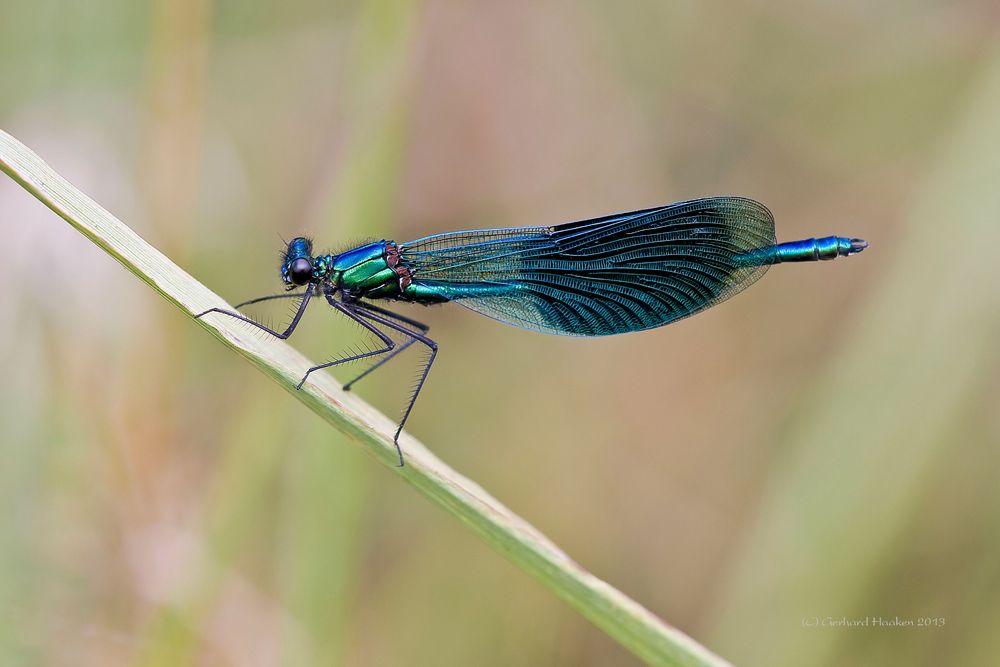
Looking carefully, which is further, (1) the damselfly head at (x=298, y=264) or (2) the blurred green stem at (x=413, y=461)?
(1) the damselfly head at (x=298, y=264)

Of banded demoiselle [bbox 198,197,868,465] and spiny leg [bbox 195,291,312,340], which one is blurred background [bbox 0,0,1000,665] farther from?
banded demoiselle [bbox 198,197,868,465]

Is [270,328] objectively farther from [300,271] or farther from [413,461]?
[413,461]

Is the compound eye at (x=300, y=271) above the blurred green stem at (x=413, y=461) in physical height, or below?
above

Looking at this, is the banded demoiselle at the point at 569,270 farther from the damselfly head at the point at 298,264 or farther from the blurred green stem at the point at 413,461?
the blurred green stem at the point at 413,461

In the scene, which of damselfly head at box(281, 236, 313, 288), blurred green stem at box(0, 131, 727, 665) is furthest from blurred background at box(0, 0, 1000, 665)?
blurred green stem at box(0, 131, 727, 665)

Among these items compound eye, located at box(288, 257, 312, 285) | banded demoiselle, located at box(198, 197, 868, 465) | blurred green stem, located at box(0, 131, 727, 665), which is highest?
banded demoiselle, located at box(198, 197, 868, 465)

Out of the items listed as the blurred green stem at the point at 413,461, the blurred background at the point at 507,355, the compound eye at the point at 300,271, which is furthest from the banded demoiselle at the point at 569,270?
the blurred green stem at the point at 413,461

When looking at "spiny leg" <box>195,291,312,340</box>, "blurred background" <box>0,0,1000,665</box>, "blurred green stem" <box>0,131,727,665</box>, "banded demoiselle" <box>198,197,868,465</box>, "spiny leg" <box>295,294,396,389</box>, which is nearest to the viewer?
"blurred green stem" <box>0,131,727,665</box>

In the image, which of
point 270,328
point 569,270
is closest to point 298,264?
point 270,328
